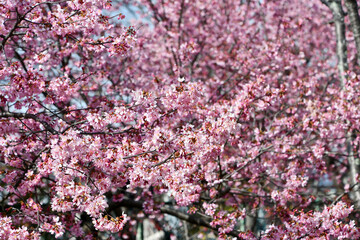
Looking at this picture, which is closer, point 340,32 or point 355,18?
point 355,18

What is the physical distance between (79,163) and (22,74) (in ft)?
4.25

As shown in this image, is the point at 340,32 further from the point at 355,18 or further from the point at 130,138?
the point at 130,138

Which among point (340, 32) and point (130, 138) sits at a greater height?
point (340, 32)

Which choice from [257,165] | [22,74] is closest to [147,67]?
[257,165]

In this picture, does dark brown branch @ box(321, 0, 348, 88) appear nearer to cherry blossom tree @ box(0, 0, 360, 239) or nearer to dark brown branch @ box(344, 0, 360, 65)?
cherry blossom tree @ box(0, 0, 360, 239)

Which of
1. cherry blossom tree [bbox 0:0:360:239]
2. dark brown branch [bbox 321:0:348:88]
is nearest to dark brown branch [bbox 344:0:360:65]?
cherry blossom tree [bbox 0:0:360:239]

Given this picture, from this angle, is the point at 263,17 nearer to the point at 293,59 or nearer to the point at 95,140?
the point at 293,59

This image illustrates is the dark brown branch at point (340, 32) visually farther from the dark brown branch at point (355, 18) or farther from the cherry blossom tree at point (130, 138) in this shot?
the dark brown branch at point (355, 18)

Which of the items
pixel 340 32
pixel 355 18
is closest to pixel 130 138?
pixel 355 18

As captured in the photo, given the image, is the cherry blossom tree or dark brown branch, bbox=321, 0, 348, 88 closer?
the cherry blossom tree

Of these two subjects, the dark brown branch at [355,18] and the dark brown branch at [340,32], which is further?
the dark brown branch at [340,32]

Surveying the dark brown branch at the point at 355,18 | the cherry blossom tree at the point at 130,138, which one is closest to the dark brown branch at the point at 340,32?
the cherry blossom tree at the point at 130,138

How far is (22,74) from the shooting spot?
4.46 metres

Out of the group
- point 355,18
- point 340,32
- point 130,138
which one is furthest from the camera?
point 340,32
